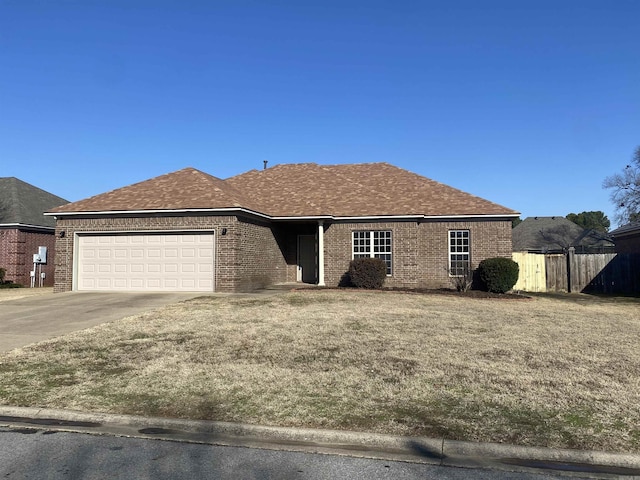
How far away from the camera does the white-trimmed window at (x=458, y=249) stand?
804 inches

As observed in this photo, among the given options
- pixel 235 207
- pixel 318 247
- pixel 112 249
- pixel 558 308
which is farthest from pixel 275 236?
pixel 558 308

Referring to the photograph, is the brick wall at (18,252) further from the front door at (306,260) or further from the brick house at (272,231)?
the front door at (306,260)

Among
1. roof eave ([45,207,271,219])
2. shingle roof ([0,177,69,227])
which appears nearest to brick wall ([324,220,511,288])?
roof eave ([45,207,271,219])

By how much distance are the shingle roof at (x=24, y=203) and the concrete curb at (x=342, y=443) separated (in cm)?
2212

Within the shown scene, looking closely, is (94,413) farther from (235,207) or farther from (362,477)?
(235,207)

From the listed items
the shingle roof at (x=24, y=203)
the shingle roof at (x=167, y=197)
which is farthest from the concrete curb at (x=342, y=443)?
the shingle roof at (x=24, y=203)

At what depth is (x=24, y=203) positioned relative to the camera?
83.7 ft

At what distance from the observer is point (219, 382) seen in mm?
6219

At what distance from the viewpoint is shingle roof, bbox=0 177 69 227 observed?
78.5 ft

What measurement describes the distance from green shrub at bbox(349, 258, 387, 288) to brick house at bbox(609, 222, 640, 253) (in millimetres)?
15442

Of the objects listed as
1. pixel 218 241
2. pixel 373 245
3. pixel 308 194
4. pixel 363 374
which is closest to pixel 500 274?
pixel 373 245

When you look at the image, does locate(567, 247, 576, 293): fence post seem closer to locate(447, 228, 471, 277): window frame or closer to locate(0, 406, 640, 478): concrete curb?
locate(447, 228, 471, 277): window frame

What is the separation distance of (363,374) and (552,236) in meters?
42.5

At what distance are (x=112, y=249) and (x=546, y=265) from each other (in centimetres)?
1908
